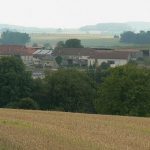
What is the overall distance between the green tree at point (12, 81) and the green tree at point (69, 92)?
114 inches

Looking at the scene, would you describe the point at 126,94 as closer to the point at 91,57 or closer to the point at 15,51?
the point at 91,57

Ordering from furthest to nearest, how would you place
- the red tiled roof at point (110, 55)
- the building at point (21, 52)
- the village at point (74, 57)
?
the building at point (21, 52) → the red tiled roof at point (110, 55) → the village at point (74, 57)

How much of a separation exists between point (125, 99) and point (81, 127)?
25475mm

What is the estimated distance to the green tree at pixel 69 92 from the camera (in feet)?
190

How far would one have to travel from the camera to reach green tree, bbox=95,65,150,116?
46.5 metres

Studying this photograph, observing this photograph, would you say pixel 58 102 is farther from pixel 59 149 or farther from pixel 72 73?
pixel 59 149

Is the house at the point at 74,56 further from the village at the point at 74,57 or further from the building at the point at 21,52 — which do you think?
the building at the point at 21,52

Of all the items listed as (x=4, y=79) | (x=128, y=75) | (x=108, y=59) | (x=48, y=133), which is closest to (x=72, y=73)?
(x=4, y=79)

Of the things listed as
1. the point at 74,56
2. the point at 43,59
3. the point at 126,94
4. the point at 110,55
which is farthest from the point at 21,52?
the point at 126,94

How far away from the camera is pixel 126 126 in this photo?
79.8 ft

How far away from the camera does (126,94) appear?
155ft

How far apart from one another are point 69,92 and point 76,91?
80 cm

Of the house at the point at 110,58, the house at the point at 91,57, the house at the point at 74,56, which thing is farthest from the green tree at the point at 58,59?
the house at the point at 110,58

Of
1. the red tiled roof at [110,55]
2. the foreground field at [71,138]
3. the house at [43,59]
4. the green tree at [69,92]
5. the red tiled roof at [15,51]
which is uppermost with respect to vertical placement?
the foreground field at [71,138]
